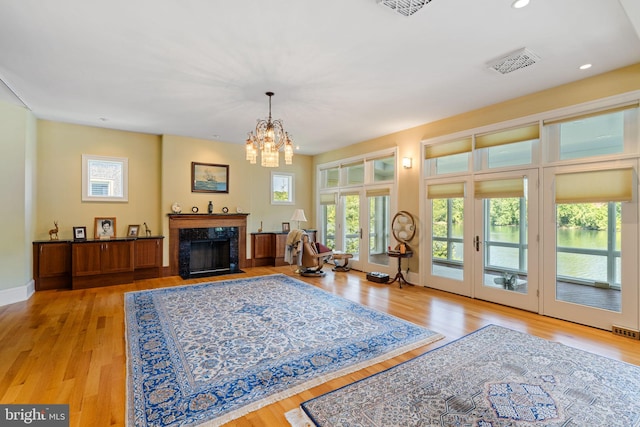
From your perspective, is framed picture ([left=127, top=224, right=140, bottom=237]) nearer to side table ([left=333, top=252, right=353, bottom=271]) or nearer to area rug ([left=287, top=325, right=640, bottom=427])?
side table ([left=333, top=252, right=353, bottom=271])

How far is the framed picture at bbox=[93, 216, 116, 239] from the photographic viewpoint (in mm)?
5812

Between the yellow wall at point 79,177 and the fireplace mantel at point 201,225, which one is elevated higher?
the yellow wall at point 79,177

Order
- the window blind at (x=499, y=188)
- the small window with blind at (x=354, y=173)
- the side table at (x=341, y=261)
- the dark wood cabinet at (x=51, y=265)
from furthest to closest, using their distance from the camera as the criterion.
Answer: the small window with blind at (x=354, y=173) → the side table at (x=341, y=261) → the dark wood cabinet at (x=51, y=265) → the window blind at (x=499, y=188)

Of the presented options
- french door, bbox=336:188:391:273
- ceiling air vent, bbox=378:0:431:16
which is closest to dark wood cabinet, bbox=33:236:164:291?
french door, bbox=336:188:391:273

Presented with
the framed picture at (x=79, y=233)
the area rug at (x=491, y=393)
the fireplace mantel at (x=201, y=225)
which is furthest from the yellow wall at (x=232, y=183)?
the area rug at (x=491, y=393)

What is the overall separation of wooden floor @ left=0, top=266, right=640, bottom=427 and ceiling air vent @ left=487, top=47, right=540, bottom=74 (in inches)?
117

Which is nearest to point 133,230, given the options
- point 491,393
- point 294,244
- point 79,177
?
point 79,177

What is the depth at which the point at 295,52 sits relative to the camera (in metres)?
3.03

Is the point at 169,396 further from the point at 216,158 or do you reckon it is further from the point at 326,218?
the point at 326,218

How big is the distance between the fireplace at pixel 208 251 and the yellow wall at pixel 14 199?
2.41 m

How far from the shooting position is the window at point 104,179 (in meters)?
5.77

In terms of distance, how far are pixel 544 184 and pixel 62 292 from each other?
7.66 metres

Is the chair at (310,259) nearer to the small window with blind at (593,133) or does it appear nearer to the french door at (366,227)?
the french door at (366,227)

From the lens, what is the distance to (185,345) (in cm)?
301
